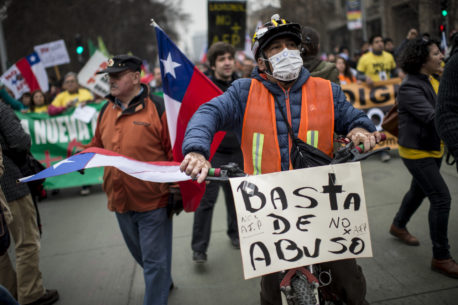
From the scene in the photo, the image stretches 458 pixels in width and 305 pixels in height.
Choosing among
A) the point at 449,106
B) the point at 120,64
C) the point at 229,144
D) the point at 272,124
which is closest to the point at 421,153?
the point at 449,106

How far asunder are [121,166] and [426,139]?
263cm

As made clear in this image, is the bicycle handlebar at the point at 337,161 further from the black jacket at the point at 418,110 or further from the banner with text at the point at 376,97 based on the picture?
the banner with text at the point at 376,97

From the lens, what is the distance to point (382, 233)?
443 centimetres

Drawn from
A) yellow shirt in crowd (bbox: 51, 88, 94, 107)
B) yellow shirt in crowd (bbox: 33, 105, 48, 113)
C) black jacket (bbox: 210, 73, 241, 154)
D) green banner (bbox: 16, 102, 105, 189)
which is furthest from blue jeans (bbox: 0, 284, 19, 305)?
yellow shirt in crowd (bbox: 33, 105, 48, 113)

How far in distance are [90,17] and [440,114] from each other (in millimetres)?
30218

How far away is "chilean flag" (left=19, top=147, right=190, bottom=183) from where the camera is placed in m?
2.55

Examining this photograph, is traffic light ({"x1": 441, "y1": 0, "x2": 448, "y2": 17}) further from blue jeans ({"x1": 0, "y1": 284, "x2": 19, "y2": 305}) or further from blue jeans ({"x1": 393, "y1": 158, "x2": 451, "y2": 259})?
blue jeans ({"x1": 0, "y1": 284, "x2": 19, "y2": 305})

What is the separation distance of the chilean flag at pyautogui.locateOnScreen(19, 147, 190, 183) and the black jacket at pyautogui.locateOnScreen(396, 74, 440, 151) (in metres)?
2.14

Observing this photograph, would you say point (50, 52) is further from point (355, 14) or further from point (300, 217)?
point (355, 14)

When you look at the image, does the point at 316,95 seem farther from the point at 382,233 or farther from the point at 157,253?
the point at 382,233

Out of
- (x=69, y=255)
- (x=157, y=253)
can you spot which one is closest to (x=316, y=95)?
(x=157, y=253)

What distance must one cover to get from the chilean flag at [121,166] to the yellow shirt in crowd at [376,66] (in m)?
6.59

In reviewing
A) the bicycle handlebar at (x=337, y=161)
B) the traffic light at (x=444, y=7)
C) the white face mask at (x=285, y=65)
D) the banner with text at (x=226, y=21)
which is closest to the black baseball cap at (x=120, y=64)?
the white face mask at (x=285, y=65)

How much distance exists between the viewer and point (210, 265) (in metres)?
4.16
